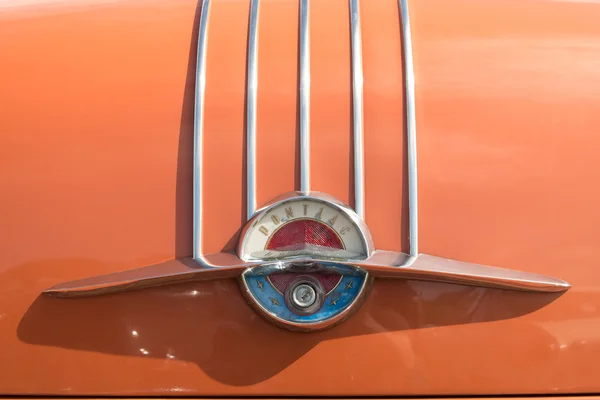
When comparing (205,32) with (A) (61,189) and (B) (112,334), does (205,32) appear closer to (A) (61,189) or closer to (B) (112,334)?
(A) (61,189)

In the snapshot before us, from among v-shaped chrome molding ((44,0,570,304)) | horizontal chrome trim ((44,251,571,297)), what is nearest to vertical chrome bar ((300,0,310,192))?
v-shaped chrome molding ((44,0,570,304))

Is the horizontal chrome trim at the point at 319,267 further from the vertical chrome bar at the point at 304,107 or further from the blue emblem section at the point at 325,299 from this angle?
the vertical chrome bar at the point at 304,107

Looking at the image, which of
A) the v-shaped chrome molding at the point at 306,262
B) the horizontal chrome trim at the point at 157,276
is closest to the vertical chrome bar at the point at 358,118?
the v-shaped chrome molding at the point at 306,262

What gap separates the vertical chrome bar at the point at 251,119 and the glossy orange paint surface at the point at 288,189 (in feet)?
0.04

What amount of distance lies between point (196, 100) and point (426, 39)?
1.49 ft

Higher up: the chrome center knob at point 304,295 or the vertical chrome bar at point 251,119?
the vertical chrome bar at point 251,119

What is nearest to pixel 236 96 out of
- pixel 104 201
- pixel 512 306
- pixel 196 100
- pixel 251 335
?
pixel 196 100

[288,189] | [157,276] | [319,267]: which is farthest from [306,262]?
[157,276]

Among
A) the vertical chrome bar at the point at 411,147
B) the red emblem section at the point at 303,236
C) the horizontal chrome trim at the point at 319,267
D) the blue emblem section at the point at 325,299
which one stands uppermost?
the vertical chrome bar at the point at 411,147

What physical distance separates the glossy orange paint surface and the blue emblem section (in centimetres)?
3

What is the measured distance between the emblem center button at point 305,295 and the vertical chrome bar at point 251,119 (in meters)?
0.14

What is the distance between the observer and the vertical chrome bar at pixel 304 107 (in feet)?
3.97

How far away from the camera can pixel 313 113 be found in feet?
4.09

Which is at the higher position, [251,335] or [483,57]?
[483,57]
